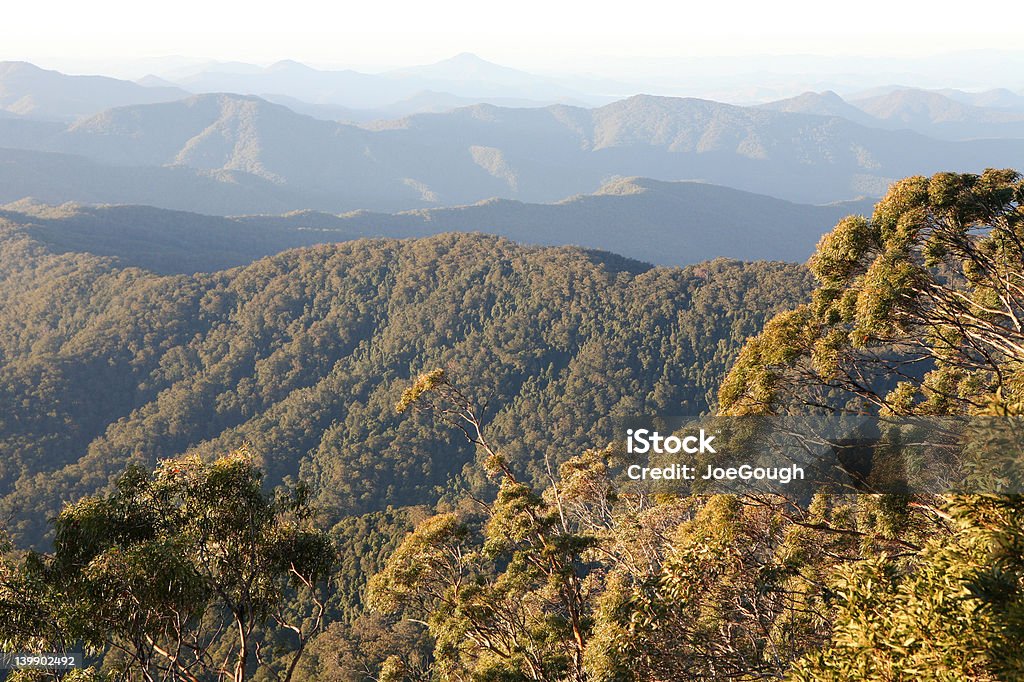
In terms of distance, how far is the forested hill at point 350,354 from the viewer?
85562 mm

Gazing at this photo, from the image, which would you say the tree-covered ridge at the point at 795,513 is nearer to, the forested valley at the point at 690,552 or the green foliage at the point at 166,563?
the forested valley at the point at 690,552

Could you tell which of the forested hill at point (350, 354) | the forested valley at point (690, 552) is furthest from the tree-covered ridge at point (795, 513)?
the forested hill at point (350, 354)

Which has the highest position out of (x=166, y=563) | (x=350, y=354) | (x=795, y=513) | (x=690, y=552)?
(x=166, y=563)

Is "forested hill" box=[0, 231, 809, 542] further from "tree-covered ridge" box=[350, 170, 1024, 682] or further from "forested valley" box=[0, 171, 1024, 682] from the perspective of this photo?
"tree-covered ridge" box=[350, 170, 1024, 682]

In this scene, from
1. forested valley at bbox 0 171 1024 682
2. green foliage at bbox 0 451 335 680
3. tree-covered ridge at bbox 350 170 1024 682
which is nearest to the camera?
forested valley at bbox 0 171 1024 682

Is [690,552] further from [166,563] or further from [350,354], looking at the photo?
[350,354]

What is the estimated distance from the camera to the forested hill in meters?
85.6

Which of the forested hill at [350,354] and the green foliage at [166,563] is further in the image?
the forested hill at [350,354]

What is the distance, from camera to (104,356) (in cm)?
10162

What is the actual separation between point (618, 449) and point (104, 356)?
10943 cm

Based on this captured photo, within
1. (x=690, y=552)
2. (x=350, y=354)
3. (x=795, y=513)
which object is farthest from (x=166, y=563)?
(x=350, y=354)

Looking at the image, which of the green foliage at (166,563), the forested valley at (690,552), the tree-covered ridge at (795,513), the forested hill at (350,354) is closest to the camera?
the forested valley at (690,552)

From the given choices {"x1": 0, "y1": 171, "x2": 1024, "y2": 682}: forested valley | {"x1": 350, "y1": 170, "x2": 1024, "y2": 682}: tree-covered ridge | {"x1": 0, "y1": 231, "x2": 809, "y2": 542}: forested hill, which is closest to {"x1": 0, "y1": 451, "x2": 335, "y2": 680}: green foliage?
{"x1": 0, "y1": 171, "x2": 1024, "y2": 682}: forested valley

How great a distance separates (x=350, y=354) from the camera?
358 ft
